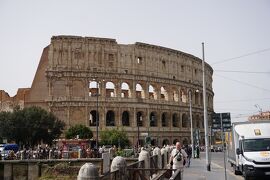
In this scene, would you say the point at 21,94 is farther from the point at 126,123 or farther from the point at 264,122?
the point at 264,122

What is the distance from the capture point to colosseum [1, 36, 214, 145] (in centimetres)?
5031

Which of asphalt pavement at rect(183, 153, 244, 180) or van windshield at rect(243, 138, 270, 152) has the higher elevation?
van windshield at rect(243, 138, 270, 152)

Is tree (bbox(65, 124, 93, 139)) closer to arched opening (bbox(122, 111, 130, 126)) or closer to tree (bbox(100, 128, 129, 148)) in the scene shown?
tree (bbox(100, 128, 129, 148))

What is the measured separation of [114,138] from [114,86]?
9.76 m

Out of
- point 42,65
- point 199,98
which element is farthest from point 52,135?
point 199,98

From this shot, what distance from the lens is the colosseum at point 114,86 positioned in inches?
1981

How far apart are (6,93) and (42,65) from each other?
13.4 metres

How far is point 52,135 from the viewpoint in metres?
46.2

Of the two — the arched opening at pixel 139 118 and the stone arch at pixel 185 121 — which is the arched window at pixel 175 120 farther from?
the arched opening at pixel 139 118

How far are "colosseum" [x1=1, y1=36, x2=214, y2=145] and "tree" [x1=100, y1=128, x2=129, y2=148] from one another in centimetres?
372

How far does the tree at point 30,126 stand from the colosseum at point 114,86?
12.6 ft

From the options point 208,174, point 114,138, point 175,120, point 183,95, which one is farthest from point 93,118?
point 208,174

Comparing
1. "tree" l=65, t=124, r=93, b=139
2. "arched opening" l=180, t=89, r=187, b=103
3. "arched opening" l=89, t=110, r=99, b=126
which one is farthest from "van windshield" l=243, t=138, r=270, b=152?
"arched opening" l=180, t=89, r=187, b=103

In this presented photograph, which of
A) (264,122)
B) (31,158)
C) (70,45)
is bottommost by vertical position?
(31,158)
